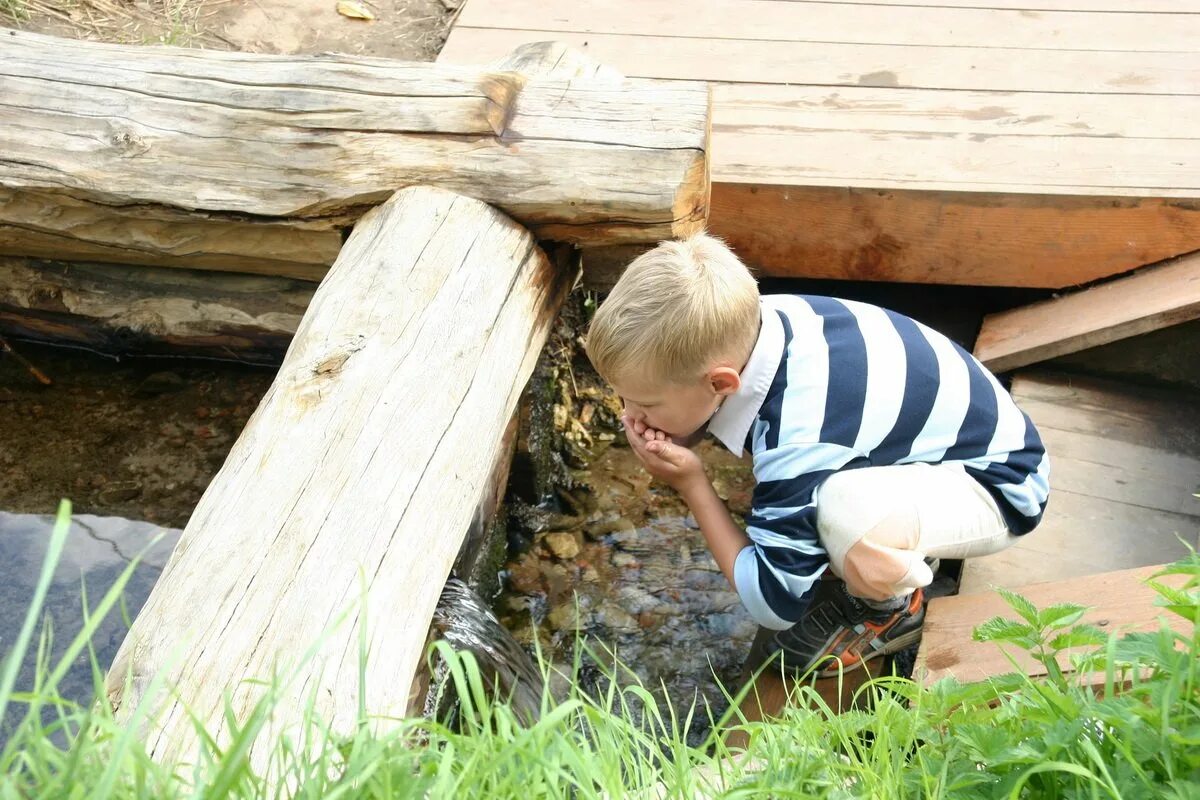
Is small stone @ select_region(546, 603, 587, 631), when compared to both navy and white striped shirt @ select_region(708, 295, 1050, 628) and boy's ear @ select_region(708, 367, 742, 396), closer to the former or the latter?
navy and white striped shirt @ select_region(708, 295, 1050, 628)

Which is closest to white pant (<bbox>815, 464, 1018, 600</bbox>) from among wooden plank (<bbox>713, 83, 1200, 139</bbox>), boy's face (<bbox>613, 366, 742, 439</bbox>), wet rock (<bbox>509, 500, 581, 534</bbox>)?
boy's face (<bbox>613, 366, 742, 439</bbox>)

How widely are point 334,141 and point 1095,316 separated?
2146mm

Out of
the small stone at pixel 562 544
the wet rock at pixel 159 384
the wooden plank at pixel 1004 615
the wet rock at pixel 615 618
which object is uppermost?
the wet rock at pixel 159 384

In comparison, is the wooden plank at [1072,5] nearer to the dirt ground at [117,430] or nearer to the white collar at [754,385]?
the white collar at [754,385]

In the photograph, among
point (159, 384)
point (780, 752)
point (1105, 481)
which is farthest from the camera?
point (159, 384)

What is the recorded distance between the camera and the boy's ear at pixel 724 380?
218 centimetres

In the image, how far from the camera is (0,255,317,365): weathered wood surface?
3188mm

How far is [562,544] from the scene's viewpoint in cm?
327

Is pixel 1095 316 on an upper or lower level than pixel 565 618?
upper

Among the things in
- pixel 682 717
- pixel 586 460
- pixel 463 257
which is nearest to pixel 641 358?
pixel 463 257

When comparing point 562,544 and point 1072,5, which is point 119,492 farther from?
point 1072,5

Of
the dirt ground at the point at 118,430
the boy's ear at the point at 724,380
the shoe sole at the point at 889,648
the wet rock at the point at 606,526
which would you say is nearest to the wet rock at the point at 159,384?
the dirt ground at the point at 118,430

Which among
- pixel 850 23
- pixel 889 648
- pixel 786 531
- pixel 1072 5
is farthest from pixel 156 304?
pixel 1072 5

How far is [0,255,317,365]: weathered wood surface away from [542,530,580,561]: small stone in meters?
0.99
